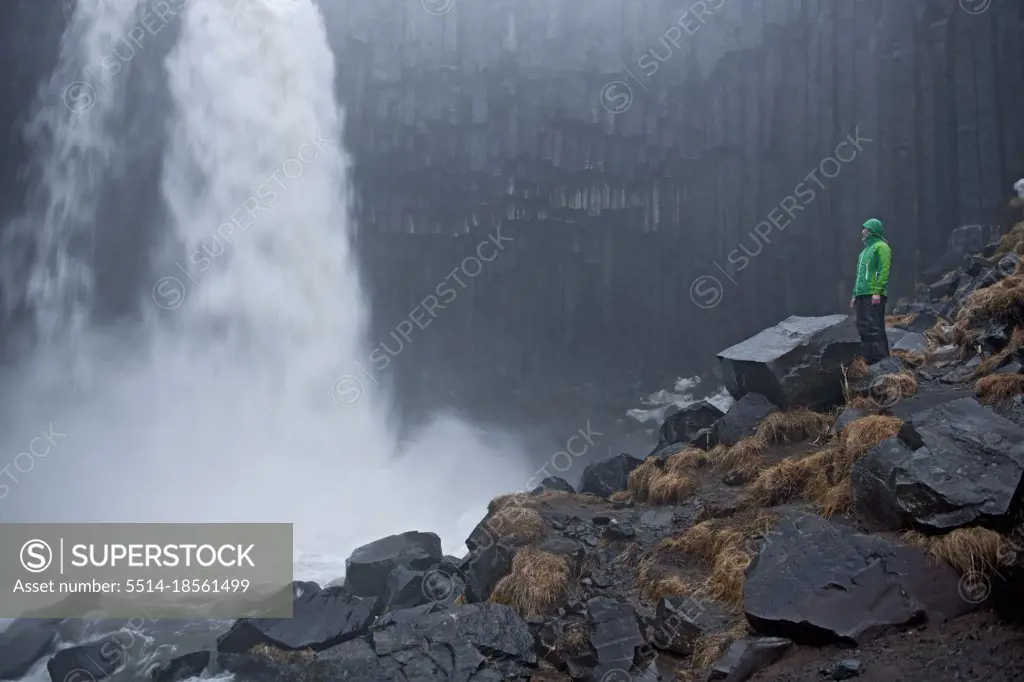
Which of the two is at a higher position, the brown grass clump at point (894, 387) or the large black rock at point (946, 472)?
the brown grass clump at point (894, 387)

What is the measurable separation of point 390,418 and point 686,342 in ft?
28.1

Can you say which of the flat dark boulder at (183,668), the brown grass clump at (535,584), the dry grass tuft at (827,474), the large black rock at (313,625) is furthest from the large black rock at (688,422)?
the flat dark boulder at (183,668)

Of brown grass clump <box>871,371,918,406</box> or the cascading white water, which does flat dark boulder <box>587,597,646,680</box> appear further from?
the cascading white water

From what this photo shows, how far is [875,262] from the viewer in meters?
7.80

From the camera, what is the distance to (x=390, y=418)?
1955 centimetres

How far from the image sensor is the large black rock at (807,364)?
804 cm

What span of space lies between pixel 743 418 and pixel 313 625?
6.08 m

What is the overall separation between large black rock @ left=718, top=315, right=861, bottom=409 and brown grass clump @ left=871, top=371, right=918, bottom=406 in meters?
0.60

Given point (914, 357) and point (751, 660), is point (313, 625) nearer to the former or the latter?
point (751, 660)

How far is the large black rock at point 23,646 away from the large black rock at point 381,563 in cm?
515

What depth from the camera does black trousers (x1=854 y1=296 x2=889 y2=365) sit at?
8.20 m

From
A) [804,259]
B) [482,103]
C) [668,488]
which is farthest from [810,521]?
[482,103]

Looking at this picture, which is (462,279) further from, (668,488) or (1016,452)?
(1016,452)

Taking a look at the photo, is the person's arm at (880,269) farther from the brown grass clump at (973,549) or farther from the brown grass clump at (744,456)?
the brown grass clump at (973,549)
